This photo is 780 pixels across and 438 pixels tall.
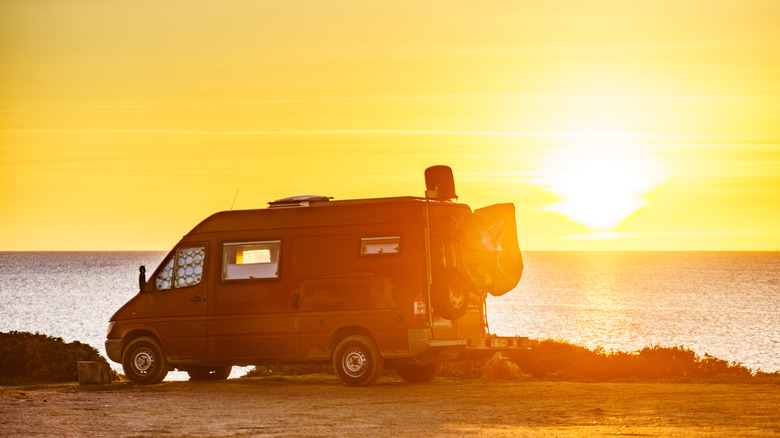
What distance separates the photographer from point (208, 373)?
63.8ft

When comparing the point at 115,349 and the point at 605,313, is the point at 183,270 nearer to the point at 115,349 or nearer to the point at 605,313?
the point at 115,349

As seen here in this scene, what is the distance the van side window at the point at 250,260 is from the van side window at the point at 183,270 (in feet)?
1.63

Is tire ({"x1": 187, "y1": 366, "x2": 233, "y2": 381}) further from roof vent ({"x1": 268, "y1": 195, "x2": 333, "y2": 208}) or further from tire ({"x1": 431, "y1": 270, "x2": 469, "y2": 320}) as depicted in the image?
tire ({"x1": 431, "y1": 270, "x2": 469, "y2": 320})

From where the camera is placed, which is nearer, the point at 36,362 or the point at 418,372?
the point at 418,372

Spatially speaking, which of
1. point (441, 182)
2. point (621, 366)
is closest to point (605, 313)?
point (621, 366)

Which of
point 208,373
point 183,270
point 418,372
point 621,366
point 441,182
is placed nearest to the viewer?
point 441,182

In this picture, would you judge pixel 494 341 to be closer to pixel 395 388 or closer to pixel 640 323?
pixel 395 388

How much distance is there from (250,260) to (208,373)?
3025mm

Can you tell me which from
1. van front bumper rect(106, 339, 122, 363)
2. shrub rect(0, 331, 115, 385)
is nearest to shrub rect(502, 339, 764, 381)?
van front bumper rect(106, 339, 122, 363)

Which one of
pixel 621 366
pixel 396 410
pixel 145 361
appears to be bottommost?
pixel 396 410

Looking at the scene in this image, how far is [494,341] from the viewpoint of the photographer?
54.9 feet

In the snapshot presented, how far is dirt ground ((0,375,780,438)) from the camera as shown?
37.8 ft

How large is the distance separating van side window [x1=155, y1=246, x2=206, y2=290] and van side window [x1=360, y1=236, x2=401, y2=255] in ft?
10.0

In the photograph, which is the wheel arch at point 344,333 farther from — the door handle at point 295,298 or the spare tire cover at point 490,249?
the spare tire cover at point 490,249
